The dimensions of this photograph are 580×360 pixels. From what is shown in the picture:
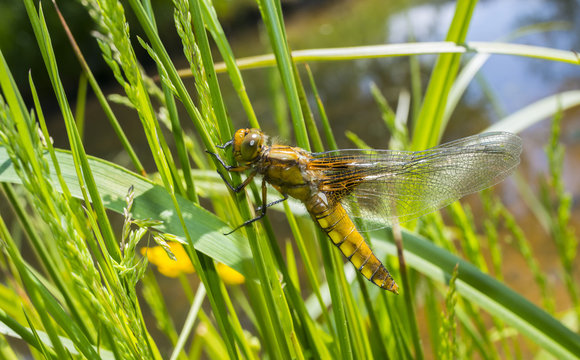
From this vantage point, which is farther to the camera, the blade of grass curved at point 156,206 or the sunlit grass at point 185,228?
the blade of grass curved at point 156,206

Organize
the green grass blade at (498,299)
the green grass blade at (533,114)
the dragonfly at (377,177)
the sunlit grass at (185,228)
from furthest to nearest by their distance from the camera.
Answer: the green grass blade at (533,114)
the dragonfly at (377,177)
the green grass blade at (498,299)
the sunlit grass at (185,228)

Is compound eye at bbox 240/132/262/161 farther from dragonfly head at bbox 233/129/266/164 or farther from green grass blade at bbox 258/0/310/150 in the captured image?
green grass blade at bbox 258/0/310/150

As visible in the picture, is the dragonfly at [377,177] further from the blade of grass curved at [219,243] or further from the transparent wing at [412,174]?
the blade of grass curved at [219,243]

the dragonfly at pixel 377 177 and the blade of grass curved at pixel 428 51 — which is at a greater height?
the blade of grass curved at pixel 428 51

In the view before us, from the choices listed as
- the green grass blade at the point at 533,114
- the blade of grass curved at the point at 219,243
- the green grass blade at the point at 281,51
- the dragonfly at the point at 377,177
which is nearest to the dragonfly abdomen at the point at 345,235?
the dragonfly at the point at 377,177

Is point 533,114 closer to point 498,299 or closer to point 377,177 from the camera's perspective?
point 377,177

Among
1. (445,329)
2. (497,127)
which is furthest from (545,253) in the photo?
(445,329)

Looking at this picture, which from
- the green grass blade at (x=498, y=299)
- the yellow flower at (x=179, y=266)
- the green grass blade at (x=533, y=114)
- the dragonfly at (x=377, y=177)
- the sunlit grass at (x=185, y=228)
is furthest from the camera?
the green grass blade at (x=533, y=114)

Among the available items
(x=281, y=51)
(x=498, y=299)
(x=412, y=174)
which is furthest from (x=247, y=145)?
(x=498, y=299)
